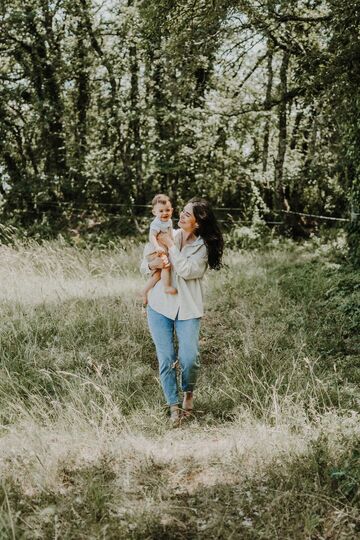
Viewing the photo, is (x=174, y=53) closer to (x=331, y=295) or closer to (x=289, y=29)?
(x=289, y=29)

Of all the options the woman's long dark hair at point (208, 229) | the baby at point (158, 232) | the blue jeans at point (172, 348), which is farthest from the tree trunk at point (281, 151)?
the blue jeans at point (172, 348)

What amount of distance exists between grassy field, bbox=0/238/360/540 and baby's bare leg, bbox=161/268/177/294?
94 cm

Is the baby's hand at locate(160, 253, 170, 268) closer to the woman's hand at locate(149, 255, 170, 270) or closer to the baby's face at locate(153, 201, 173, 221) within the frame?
the woman's hand at locate(149, 255, 170, 270)

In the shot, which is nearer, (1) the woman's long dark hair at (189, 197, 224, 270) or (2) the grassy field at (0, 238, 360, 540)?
(2) the grassy field at (0, 238, 360, 540)

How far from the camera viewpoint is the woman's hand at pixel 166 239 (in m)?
4.40

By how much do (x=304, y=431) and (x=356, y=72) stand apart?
545 centimetres

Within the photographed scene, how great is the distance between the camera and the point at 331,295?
7.32 m

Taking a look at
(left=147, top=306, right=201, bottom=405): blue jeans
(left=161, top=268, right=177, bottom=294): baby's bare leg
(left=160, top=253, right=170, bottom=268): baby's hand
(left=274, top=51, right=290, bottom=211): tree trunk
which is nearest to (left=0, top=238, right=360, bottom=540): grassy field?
(left=147, top=306, right=201, bottom=405): blue jeans

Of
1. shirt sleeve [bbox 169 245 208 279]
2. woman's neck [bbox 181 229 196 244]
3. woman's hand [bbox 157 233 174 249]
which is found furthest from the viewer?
woman's neck [bbox 181 229 196 244]

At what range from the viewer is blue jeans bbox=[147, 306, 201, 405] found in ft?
14.5

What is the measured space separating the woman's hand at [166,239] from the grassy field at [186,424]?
1.25m

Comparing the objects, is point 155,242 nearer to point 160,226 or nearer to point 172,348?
point 160,226

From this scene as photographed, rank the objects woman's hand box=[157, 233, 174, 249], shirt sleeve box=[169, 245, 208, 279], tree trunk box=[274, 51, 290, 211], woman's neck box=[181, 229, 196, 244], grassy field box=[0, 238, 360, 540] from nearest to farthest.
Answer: grassy field box=[0, 238, 360, 540] → shirt sleeve box=[169, 245, 208, 279] → woman's hand box=[157, 233, 174, 249] → woman's neck box=[181, 229, 196, 244] → tree trunk box=[274, 51, 290, 211]

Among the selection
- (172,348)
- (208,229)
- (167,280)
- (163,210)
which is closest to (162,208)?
(163,210)
